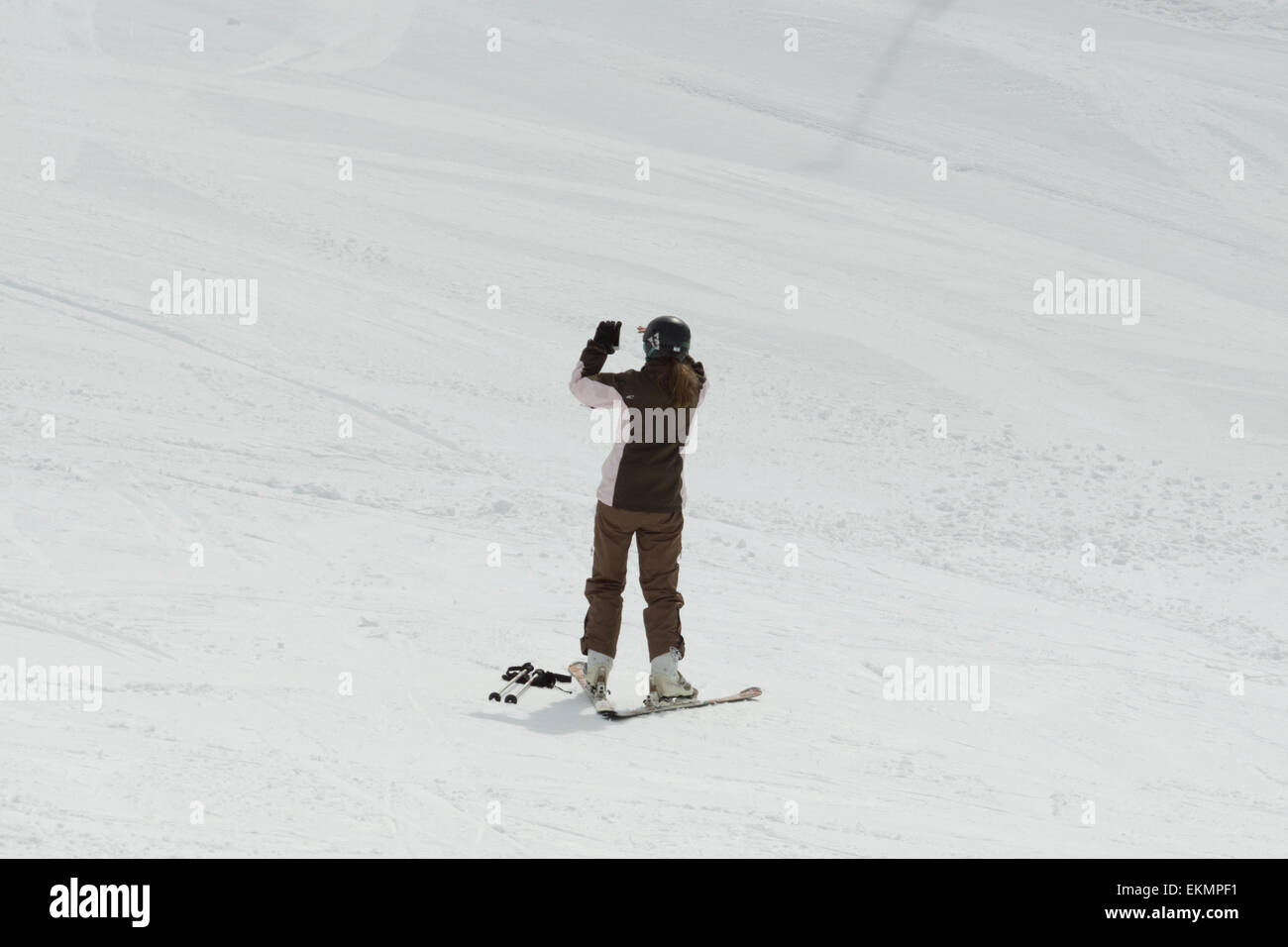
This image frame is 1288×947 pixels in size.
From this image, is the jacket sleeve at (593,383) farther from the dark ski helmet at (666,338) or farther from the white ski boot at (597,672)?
the white ski boot at (597,672)

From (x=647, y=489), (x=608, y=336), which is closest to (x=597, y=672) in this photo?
(x=647, y=489)

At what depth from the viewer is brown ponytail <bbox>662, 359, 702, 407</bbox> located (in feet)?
18.1

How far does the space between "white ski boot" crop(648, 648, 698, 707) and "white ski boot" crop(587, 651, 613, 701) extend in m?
0.20

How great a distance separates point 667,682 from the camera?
5820 mm

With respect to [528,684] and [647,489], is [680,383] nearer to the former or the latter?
[647,489]

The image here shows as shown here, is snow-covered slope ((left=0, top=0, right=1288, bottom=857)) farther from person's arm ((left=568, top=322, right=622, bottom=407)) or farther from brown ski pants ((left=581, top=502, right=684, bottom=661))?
person's arm ((left=568, top=322, right=622, bottom=407))

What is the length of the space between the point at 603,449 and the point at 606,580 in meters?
4.44

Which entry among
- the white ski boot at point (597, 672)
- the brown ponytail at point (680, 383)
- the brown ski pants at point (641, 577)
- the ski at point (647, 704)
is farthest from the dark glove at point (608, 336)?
the ski at point (647, 704)

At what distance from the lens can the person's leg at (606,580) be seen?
5.69m

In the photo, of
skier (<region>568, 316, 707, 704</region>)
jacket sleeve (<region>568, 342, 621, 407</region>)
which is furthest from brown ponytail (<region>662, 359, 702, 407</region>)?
jacket sleeve (<region>568, 342, 621, 407</region>)

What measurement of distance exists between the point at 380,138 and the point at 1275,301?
32.6 ft

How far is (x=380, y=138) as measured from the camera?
616 inches

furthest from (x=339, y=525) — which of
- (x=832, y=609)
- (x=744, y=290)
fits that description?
(x=744, y=290)

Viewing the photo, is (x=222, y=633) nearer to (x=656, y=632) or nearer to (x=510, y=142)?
(x=656, y=632)
